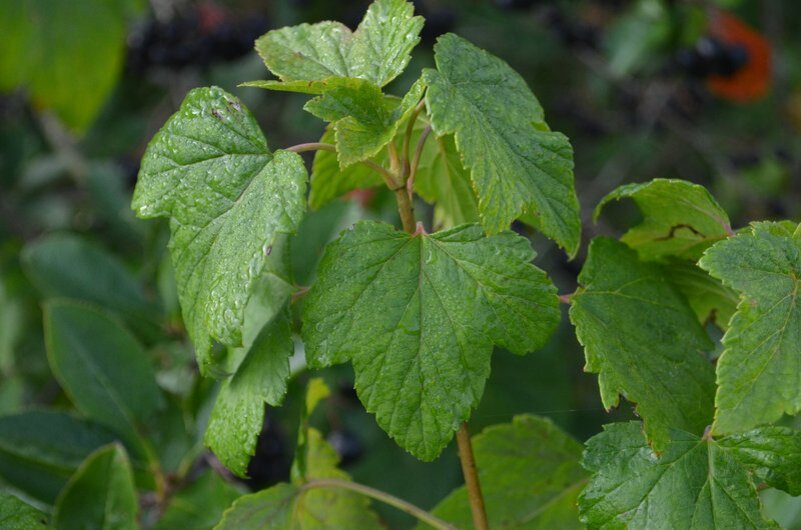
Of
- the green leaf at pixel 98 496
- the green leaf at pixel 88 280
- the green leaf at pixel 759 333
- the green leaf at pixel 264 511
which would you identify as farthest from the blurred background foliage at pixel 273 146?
the green leaf at pixel 759 333

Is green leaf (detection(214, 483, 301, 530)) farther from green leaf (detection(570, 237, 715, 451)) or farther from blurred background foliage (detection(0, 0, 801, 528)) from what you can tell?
green leaf (detection(570, 237, 715, 451))

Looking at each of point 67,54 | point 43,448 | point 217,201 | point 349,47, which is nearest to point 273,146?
point 67,54

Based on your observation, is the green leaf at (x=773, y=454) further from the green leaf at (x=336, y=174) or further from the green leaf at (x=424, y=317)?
the green leaf at (x=336, y=174)

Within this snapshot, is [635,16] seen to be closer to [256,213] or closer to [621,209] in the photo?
[621,209]

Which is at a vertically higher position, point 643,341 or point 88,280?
point 643,341

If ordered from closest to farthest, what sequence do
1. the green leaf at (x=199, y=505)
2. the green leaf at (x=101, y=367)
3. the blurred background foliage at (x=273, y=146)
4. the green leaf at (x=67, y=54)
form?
the green leaf at (x=199, y=505) → the green leaf at (x=101, y=367) → the blurred background foliage at (x=273, y=146) → the green leaf at (x=67, y=54)

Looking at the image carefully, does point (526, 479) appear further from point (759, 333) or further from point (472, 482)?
point (759, 333)

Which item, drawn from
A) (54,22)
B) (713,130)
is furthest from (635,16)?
(54,22)
